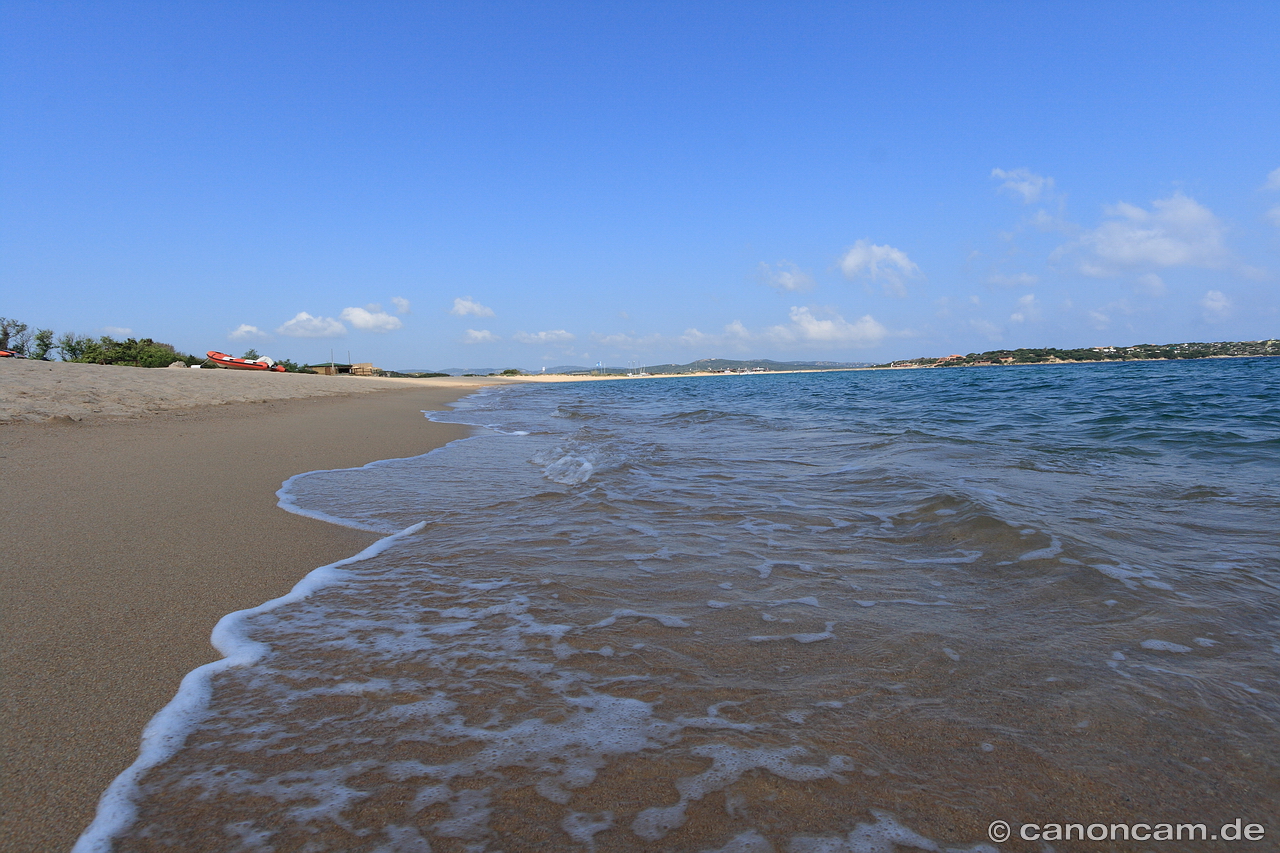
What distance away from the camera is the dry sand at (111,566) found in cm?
153

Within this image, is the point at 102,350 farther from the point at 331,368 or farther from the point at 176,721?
the point at 176,721

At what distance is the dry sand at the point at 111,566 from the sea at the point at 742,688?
0.13 meters

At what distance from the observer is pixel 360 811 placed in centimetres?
140

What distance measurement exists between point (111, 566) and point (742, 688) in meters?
3.05

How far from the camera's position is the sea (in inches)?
55.1

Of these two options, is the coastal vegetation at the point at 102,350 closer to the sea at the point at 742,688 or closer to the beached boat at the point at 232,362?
the beached boat at the point at 232,362

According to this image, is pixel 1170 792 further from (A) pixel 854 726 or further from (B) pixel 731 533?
(B) pixel 731 533

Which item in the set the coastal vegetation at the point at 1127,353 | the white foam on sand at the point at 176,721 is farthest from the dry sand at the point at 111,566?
the coastal vegetation at the point at 1127,353

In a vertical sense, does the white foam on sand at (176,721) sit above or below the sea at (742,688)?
above

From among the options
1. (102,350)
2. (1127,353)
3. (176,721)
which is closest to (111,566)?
(176,721)

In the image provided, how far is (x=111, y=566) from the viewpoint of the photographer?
2840 mm

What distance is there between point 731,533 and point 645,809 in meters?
2.60

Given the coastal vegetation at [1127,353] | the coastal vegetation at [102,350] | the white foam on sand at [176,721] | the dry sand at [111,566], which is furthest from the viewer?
the coastal vegetation at [1127,353]

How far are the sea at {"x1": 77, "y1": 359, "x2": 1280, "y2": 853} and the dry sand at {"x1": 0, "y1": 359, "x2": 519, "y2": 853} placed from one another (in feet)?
0.42
